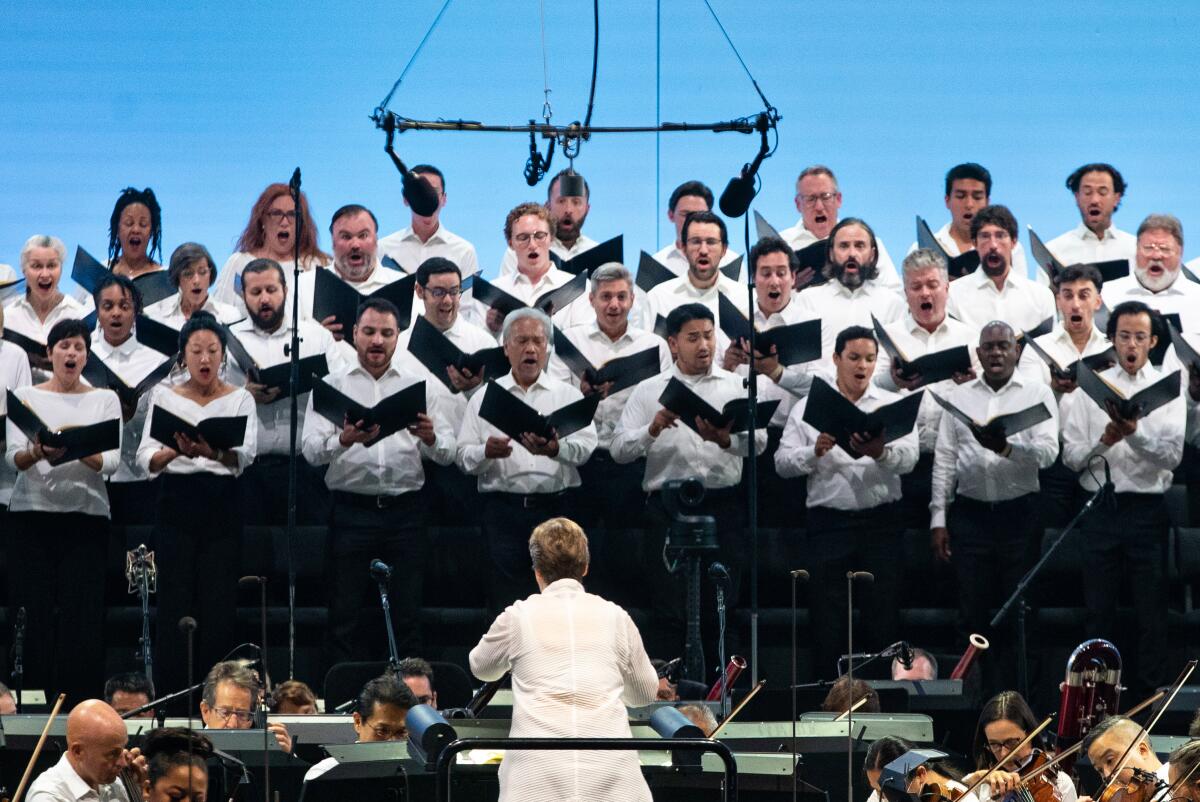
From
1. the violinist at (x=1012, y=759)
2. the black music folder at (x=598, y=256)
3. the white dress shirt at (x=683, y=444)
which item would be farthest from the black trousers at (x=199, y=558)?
the violinist at (x=1012, y=759)

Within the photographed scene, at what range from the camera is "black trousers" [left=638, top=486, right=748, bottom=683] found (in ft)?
25.4

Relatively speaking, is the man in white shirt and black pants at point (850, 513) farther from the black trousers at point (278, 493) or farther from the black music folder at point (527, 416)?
the black trousers at point (278, 493)

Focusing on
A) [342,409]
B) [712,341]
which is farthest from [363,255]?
[712,341]

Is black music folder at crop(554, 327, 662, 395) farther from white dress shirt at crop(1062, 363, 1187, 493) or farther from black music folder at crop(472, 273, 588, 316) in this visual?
white dress shirt at crop(1062, 363, 1187, 493)

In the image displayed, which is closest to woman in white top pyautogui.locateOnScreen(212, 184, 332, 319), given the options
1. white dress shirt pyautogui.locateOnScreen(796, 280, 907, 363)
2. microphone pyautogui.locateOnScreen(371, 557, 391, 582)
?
microphone pyautogui.locateOnScreen(371, 557, 391, 582)

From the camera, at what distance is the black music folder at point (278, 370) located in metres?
7.70

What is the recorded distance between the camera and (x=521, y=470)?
309 inches

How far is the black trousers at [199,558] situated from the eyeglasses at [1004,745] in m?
3.57

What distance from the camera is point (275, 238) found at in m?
8.37

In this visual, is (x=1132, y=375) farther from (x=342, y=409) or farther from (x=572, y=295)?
(x=342, y=409)

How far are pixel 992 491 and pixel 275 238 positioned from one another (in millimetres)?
3249

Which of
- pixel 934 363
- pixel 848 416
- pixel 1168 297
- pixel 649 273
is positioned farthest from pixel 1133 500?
pixel 649 273

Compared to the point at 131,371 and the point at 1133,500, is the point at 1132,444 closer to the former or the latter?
the point at 1133,500

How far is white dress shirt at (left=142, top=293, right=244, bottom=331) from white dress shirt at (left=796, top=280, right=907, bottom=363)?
246cm
